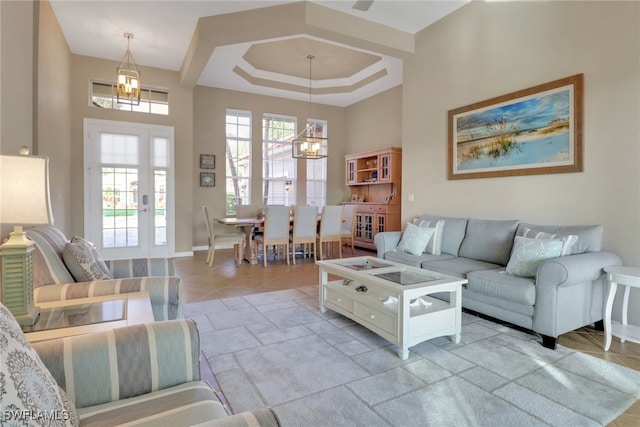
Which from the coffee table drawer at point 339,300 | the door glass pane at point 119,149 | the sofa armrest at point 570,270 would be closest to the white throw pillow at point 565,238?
the sofa armrest at point 570,270

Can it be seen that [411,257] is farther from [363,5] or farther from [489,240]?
[363,5]

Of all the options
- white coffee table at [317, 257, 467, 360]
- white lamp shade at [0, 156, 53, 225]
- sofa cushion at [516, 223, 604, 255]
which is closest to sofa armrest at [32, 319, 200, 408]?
white lamp shade at [0, 156, 53, 225]

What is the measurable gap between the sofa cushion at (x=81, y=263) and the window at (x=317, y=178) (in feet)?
20.4

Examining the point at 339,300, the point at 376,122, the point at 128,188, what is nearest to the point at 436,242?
the point at 339,300

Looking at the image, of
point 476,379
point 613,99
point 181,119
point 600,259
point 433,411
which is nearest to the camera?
point 433,411

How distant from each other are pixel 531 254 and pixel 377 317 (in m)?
1.44

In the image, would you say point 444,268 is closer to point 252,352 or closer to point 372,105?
point 252,352

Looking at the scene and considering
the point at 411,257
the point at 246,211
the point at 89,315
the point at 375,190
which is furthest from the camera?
the point at 375,190

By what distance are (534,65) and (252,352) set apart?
12.7 ft

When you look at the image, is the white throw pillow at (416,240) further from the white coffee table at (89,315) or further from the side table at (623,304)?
the white coffee table at (89,315)

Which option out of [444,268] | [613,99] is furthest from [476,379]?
[613,99]

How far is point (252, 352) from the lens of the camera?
2422mm

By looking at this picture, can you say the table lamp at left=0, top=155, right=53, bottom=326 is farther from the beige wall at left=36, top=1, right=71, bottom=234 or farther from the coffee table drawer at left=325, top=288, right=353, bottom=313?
the beige wall at left=36, top=1, right=71, bottom=234

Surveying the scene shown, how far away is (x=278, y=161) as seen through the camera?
7.93 meters
